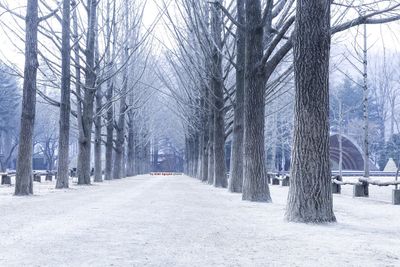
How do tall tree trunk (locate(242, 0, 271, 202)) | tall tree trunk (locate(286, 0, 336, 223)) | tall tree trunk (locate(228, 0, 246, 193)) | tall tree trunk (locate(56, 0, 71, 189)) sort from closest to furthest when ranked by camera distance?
tall tree trunk (locate(286, 0, 336, 223)), tall tree trunk (locate(242, 0, 271, 202)), tall tree trunk (locate(228, 0, 246, 193)), tall tree trunk (locate(56, 0, 71, 189))

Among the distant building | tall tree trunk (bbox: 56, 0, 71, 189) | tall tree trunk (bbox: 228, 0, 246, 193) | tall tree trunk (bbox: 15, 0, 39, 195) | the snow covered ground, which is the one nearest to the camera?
the snow covered ground

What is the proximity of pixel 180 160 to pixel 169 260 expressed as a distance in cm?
9086

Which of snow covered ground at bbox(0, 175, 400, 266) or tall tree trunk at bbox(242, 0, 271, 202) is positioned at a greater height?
tall tree trunk at bbox(242, 0, 271, 202)

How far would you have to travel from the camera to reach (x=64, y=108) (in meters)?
20.4

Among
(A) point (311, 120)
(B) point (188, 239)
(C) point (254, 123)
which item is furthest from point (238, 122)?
(B) point (188, 239)

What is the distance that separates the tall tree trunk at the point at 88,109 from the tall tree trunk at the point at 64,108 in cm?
284

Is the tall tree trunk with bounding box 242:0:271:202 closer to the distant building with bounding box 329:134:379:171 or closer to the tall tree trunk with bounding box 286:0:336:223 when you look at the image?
the tall tree trunk with bounding box 286:0:336:223

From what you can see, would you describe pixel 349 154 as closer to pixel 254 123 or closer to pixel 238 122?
pixel 238 122

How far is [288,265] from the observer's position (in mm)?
4895

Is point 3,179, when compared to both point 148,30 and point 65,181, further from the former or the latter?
point 148,30

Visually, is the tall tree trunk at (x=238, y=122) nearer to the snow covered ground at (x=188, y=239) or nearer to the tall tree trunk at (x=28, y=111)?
the tall tree trunk at (x=28, y=111)

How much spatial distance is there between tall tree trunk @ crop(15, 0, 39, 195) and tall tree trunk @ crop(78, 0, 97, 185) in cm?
764

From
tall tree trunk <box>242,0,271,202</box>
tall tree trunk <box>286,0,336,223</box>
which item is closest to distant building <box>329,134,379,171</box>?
tall tree trunk <box>242,0,271,202</box>

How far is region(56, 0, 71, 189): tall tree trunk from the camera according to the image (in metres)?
20.0
